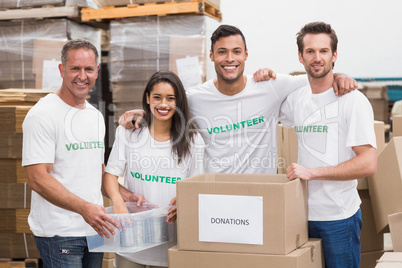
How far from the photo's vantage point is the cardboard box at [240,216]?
1.97 meters

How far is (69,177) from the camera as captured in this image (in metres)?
2.20

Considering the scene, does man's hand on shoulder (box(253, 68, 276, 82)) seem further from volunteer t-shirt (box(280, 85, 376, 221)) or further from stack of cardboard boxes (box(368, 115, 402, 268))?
stack of cardboard boxes (box(368, 115, 402, 268))

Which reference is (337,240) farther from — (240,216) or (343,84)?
(343,84)

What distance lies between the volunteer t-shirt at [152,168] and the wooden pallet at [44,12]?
8.18ft

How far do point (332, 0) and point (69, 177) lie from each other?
7.36 m

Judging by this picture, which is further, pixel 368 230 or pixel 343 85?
pixel 368 230

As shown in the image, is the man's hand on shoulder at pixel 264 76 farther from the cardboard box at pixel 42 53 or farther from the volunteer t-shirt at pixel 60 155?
the cardboard box at pixel 42 53

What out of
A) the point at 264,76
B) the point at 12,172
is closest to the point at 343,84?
the point at 264,76

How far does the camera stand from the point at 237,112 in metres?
2.70

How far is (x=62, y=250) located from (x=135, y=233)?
0.34 m

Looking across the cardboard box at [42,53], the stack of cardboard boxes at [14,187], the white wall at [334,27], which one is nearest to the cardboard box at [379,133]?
the stack of cardboard boxes at [14,187]

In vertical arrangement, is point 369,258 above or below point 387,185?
below

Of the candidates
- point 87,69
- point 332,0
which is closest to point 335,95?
point 87,69

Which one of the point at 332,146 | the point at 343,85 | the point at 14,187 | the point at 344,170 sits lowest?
the point at 14,187
